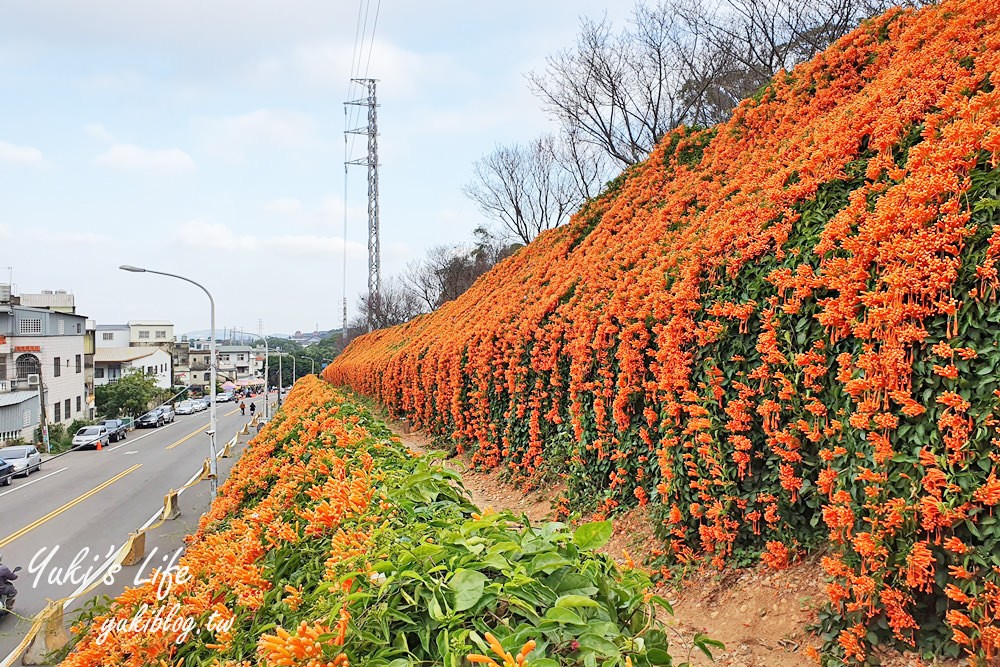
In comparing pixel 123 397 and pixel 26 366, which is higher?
pixel 26 366

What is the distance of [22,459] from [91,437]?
30.4ft

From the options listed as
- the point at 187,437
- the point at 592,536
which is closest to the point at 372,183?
the point at 187,437

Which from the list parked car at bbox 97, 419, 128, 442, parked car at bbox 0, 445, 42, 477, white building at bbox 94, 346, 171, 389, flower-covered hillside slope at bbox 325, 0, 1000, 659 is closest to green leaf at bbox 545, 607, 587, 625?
flower-covered hillside slope at bbox 325, 0, 1000, 659

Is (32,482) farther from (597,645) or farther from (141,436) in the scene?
(597,645)

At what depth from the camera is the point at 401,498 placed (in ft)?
8.50

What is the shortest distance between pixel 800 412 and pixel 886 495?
0.74 meters

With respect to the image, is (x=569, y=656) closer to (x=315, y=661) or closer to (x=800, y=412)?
(x=315, y=661)

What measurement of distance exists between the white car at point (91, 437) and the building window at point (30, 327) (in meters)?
7.14

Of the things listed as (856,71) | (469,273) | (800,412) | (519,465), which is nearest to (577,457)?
(519,465)

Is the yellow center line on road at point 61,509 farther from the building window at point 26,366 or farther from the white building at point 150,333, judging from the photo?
the white building at point 150,333

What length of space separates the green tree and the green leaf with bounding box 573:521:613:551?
5573cm

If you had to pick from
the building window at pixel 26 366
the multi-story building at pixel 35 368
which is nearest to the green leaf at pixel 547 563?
the multi-story building at pixel 35 368

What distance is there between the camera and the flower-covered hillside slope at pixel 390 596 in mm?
1479

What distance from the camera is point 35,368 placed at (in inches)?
1505
